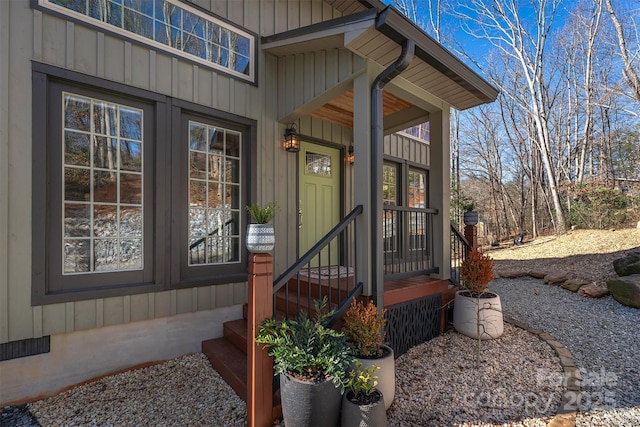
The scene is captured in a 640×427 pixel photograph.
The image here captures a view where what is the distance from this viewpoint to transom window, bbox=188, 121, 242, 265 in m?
3.43

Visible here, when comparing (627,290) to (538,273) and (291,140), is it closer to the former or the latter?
(538,273)

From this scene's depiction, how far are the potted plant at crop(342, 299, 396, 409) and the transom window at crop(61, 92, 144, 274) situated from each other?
214 cm

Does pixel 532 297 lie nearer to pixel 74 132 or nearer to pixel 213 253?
pixel 213 253

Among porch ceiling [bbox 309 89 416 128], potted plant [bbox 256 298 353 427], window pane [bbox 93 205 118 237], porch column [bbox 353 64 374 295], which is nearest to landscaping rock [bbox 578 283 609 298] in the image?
porch ceiling [bbox 309 89 416 128]

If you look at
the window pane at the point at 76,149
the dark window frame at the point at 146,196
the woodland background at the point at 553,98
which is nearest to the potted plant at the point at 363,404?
the dark window frame at the point at 146,196

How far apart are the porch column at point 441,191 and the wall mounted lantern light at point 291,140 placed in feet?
5.47

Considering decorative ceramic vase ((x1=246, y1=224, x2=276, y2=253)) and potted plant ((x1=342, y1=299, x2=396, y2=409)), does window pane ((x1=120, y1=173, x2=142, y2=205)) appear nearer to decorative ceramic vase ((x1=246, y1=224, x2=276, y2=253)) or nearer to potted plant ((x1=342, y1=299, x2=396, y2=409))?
decorative ceramic vase ((x1=246, y1=224, x2=276, y2=253))

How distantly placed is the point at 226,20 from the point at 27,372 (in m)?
3.84

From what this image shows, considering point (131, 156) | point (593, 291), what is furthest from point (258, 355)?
point (593, 291)

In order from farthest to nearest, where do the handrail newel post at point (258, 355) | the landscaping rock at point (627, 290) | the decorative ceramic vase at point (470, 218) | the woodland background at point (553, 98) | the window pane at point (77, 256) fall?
the woodland background at point (553, 98) → the landscaping rock at point (627, 290) → the decorative ceramic vase at point (470, 218) → the window pane at point (77, 256) → the handrail newel post at point (258, 355)

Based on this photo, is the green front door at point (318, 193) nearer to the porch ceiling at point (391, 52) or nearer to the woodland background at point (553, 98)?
the porch ceiling at point (391, 52)

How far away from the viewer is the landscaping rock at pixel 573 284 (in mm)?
5109

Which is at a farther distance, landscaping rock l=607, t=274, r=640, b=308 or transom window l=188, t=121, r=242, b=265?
landscaping rock l=607, t=274, r=640, b=308

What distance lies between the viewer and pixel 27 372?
2.52 meters
